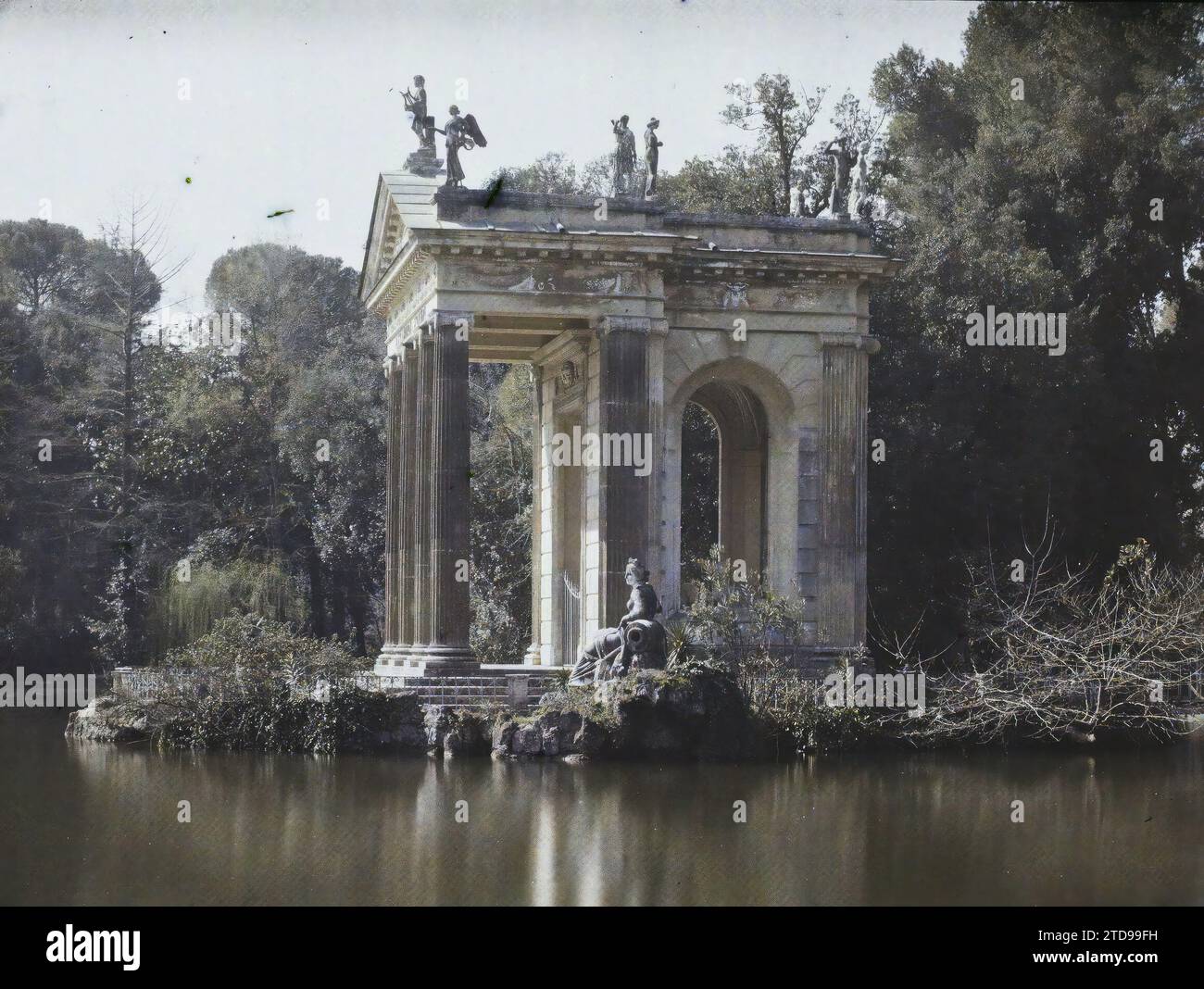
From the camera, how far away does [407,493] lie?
3222cm

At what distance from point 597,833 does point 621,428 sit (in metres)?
13.2

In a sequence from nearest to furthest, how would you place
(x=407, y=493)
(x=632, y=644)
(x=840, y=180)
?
(x=632, y=644)
(x=840, y=180)
(x=407, y=493)

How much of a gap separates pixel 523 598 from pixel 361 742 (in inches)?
692

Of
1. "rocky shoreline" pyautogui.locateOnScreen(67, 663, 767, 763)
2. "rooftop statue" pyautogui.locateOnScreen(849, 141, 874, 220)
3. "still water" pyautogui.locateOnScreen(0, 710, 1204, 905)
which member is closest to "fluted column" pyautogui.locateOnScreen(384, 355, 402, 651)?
"rocky shoreline" pyautogui.locateOnScreen(67, 663, 767, 763)

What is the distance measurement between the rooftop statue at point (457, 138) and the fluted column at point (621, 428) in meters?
3.56

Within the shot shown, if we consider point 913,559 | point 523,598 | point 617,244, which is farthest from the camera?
point 523,598

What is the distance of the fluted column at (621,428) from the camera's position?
1161 inches

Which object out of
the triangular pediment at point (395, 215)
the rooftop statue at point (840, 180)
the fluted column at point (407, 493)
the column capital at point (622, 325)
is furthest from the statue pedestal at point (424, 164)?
the rooftop statue at point (840, 180)

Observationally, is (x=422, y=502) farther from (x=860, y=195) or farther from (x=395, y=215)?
(x=860, y=195)

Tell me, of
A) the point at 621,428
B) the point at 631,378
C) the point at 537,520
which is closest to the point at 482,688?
the point at 621,428

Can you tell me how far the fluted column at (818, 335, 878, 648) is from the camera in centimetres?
3083
